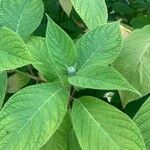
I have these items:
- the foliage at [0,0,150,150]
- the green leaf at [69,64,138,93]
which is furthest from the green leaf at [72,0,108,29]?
the green leaf at [69,64,138,93]

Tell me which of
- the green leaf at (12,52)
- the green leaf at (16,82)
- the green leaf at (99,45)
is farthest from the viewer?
the green leaf at (16,82)

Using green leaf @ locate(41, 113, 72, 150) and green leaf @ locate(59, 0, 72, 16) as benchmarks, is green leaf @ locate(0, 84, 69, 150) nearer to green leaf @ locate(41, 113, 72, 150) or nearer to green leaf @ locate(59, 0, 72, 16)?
green leaf @ locate(41, 113, 72, 150)

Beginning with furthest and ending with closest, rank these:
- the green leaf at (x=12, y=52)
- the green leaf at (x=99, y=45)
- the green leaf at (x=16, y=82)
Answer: the green leaf at (x=16, y=82), the green leaf at (x=99, y=45), the green leaf at (x=12, y=52)

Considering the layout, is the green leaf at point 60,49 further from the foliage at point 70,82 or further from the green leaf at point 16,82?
the green leaf at point 16,82

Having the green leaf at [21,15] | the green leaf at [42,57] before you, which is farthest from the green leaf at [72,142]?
the green leaf at [21,15]

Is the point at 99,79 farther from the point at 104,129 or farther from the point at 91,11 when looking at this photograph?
the point at 91,11

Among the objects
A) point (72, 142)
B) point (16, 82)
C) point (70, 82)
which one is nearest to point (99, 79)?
point (70, 82)
